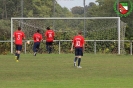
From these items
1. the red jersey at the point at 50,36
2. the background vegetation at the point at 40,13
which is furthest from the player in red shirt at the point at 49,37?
the background vegetation at the point at 40,13

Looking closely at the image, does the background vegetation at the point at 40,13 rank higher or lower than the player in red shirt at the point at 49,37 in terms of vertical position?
higher

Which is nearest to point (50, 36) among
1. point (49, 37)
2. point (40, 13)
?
point (49, 37)

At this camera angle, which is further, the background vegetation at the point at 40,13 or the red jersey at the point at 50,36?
the background vegetation at the point at 40,13

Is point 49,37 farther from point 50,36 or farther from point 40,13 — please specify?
point 40,13

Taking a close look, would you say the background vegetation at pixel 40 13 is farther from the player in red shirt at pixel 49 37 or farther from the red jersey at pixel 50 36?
the red jersey at pixel 50 36

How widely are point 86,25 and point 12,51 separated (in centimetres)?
668

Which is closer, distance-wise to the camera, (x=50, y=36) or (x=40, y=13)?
(x=50, y=36)

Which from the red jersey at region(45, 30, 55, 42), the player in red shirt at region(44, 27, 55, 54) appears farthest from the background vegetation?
the red jersey at region(45, 30, 55, 42)

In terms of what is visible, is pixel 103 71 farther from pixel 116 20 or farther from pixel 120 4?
pixel 120 4

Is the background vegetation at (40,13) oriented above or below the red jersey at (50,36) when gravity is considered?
above

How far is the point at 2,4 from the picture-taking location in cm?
4416

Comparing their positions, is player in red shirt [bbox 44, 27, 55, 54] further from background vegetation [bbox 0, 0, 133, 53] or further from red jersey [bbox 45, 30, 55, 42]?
background vegetation [bbox 0, 0, 133, 53]

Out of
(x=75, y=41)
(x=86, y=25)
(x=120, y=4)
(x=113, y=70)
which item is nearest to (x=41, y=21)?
(x=86, y=25)

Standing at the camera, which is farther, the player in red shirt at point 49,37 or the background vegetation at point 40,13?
the background vegetation at point 40,13
